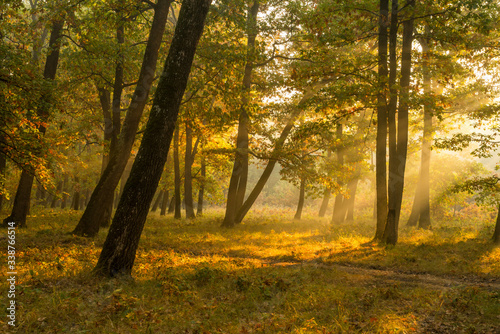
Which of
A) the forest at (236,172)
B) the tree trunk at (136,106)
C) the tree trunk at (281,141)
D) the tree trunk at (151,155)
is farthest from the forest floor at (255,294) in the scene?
the tree trunk at (281,141)

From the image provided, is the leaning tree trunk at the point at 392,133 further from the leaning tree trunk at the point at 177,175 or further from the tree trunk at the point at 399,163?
the leaning tree trunk at the point at 177,175

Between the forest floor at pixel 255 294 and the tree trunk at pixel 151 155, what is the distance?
55 cm

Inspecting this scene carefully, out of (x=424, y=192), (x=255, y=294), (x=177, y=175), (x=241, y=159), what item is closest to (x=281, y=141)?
Answer: (x=241, y=159)

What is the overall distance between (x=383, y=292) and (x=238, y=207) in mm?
14143

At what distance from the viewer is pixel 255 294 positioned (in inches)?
262

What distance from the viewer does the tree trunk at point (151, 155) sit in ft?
21.9

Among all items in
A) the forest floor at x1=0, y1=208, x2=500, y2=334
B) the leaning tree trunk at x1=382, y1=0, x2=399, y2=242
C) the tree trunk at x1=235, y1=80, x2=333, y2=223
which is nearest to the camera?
the forest floor at x1=0, y1=208, x2=500, y2=334

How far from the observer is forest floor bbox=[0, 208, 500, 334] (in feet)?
16.6

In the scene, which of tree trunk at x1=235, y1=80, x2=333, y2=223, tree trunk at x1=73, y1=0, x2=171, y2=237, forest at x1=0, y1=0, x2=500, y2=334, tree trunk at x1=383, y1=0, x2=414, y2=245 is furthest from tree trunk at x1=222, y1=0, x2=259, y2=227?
tree trunk at x1=383, y1=0, x2=414, y2=245

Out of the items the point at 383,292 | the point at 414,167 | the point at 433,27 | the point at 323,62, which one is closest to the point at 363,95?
the point at 323,62

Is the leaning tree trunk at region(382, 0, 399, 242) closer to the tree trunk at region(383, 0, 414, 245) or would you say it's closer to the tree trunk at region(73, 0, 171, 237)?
the tree trunk at region(383, 0, 414, 245)

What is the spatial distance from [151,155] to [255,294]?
11.7 feet

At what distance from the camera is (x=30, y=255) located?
8.18m

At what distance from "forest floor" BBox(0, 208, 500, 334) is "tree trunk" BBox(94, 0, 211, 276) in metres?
0.55
